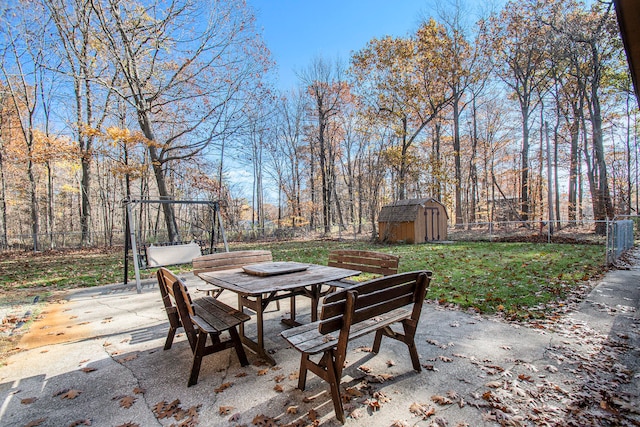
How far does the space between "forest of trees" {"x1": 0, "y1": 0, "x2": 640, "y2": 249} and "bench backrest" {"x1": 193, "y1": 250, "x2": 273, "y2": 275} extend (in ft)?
17.3

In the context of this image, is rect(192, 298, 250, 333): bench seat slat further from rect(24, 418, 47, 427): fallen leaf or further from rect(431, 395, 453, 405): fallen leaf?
rect(431, 395, 453, 405): fallen leaf

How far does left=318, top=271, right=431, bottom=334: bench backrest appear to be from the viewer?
2.12 metres

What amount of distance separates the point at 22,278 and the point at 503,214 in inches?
981

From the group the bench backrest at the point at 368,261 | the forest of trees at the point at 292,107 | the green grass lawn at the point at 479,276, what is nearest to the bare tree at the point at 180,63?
the forest of trees at the point at 292,107

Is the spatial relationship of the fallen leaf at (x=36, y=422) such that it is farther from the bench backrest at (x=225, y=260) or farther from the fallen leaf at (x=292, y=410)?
the bench backrest at (x=225, y=260)

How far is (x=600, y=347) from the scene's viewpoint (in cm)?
323

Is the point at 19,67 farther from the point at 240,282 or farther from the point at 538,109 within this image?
the point at 538,109

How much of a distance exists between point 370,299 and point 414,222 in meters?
13.0

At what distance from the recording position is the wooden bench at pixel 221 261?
4.36 meters

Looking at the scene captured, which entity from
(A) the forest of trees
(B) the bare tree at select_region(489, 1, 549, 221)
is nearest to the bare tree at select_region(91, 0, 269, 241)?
(A) the forest of trees

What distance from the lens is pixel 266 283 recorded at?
128 inches

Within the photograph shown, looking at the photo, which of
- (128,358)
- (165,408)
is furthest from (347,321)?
(128,358)

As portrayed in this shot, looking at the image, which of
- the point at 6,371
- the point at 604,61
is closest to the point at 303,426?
the point at 6,371

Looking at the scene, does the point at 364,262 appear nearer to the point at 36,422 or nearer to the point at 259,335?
the point at 259,335
